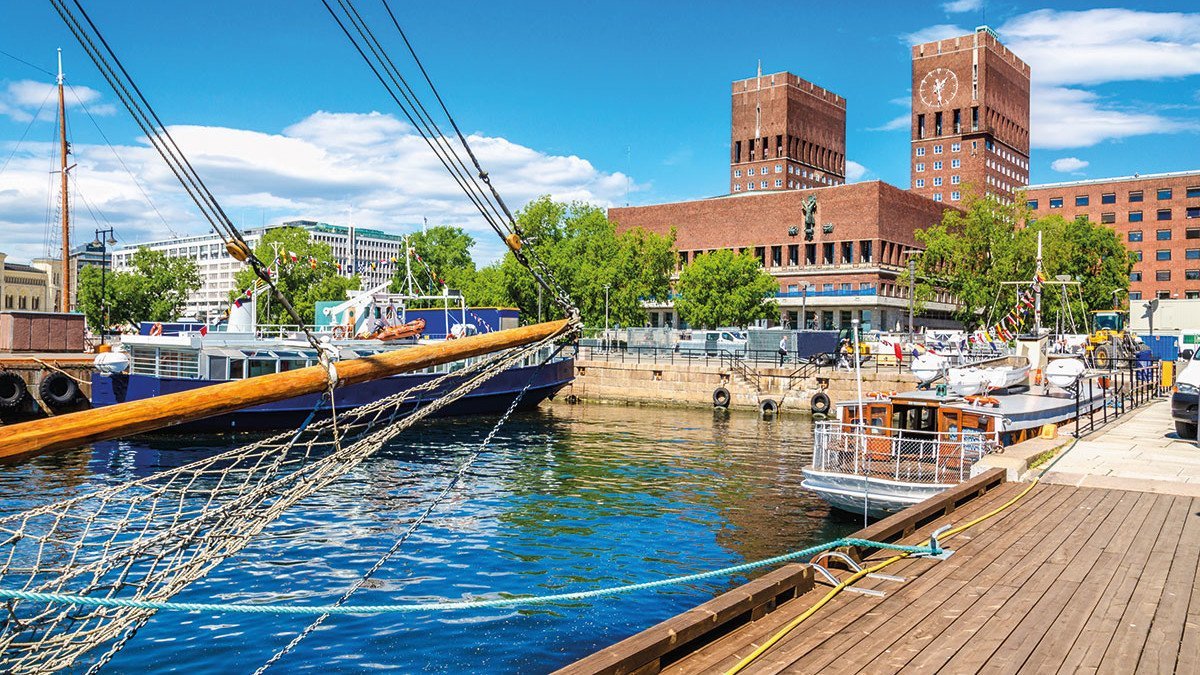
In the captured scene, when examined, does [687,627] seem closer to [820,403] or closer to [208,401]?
[208,401]

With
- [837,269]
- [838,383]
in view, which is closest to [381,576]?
[838,383]

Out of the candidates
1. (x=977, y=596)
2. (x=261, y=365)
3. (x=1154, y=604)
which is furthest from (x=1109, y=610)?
(x=261, y=365)

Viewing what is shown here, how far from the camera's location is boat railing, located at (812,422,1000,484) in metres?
16.9

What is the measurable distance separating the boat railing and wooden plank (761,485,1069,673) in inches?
230

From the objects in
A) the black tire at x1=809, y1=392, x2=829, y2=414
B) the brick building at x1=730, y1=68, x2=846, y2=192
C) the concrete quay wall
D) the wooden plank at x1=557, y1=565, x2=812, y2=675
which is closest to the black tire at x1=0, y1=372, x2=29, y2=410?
the concrete quay wall

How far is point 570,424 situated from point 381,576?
25.4 meters

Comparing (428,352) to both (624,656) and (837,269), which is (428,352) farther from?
(837,269)

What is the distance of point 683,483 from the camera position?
24.2m

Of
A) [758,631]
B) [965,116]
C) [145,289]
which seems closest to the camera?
[758,631]

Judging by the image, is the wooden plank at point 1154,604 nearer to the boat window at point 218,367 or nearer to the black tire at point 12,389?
the boat window at point 218,367

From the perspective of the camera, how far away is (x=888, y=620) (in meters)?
7.61

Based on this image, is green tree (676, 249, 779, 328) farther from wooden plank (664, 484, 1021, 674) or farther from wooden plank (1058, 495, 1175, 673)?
wooden plank (664, 484, 1021, 674)

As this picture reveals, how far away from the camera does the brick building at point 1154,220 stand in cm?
10331

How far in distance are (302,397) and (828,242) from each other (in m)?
68.0
